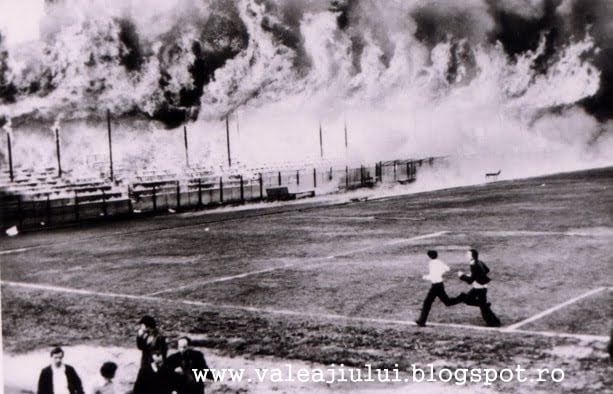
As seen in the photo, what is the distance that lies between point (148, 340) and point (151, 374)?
1.09ft

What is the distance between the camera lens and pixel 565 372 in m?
4.68

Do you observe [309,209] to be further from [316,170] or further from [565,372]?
[565,372]

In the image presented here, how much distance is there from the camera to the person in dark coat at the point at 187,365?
198 inches

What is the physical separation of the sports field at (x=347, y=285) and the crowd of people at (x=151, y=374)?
51cm

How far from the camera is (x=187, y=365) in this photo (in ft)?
16.6

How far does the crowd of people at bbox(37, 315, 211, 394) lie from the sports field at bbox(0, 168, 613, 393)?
514 mm

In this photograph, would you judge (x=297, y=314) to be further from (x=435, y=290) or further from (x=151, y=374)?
(x=151, y=374)

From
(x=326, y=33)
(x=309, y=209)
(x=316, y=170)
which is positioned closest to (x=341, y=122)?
(x=316, y=170)

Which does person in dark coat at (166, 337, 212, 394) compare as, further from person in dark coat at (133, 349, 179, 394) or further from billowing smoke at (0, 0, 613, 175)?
billowing smoke at (0, 0, 613, 175)

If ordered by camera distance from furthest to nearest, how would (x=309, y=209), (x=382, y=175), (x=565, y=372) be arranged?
(x=382, y=175) < (x=309, y=209) < (x=565, y=372)

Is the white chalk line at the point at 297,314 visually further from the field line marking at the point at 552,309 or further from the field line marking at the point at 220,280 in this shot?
the field line marking at the point at 220,280

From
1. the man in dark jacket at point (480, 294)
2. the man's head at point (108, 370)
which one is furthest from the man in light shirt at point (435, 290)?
the man's head at point (108, 370)

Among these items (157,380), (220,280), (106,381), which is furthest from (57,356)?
(220,280)

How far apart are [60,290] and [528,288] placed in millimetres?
4681
